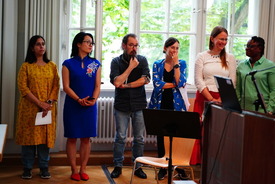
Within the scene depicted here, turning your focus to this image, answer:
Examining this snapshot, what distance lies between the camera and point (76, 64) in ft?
15.8

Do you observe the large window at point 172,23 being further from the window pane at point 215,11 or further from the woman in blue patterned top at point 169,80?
the woman in blue patterned top at point 169,80

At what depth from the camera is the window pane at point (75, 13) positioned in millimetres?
5512

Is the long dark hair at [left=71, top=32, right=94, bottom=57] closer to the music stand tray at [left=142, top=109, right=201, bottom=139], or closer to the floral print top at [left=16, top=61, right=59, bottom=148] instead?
the floral print top at [left=16, top=61, right=59, bottom=148]

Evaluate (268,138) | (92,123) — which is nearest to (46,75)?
(92,123)

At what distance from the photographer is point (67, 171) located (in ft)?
17.0

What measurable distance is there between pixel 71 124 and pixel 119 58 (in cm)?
90

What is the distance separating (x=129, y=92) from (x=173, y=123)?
61.8 inches

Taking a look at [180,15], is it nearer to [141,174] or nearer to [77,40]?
[77,40]

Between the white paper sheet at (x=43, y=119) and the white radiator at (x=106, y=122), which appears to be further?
the white radiator at (x=106, y=122)

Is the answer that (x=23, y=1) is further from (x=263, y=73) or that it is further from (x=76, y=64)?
(x=263, y=73)

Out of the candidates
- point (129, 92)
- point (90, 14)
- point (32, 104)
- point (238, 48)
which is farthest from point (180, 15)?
point (32, 104)

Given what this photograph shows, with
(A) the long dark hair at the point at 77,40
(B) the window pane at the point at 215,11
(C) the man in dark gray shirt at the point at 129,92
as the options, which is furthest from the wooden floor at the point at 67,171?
(B) the window pane at the point at 215,11

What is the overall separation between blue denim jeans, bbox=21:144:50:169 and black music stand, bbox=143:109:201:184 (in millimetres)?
1900

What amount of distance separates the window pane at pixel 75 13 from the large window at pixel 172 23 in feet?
1.38
